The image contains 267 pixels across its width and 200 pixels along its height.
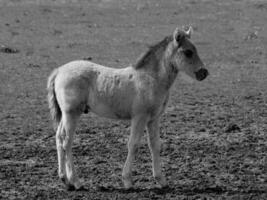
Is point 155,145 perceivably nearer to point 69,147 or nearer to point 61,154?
point 69,147

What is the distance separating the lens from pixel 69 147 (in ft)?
32.0

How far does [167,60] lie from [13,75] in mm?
9422

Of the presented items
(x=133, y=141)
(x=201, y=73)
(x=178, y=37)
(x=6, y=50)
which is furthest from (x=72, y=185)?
(x=6, y=50)

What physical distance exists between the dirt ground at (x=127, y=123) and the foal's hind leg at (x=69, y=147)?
146 mm

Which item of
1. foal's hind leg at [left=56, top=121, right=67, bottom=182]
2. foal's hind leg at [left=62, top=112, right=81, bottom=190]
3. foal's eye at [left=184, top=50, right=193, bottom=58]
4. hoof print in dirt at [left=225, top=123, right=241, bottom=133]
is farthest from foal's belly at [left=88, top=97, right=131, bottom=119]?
hoof print in dirt at [left=225, top=123, right=241, bottom=133]

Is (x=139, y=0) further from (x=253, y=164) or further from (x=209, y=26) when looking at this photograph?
(x=253, y=164)

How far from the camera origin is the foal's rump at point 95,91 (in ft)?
31.8

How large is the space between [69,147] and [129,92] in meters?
1.10

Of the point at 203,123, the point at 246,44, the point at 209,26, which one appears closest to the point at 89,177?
the point at 203,123

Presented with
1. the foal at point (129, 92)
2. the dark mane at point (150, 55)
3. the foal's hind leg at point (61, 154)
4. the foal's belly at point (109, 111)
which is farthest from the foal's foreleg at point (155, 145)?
the foal's hind leg at point (61, 154)

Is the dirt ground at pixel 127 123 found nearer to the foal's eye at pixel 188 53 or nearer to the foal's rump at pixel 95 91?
the foal's rump at pixel 95 91

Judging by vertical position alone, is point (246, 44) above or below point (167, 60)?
below

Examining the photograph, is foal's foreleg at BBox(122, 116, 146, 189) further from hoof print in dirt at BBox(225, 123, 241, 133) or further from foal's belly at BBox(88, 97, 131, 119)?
hoof print in dirt at BBox(225, 123, 241, 133)

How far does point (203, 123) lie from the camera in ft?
45.4
